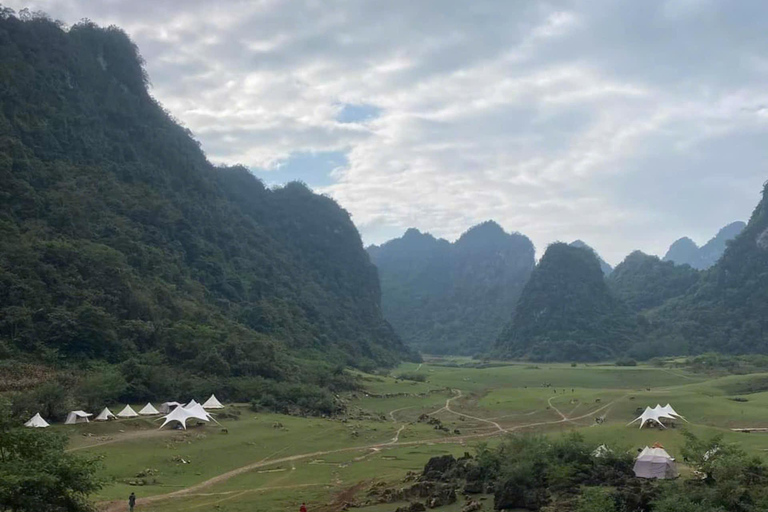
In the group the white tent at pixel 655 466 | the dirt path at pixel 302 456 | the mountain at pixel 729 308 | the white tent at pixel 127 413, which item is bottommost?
the dirt path at pixel 302 456

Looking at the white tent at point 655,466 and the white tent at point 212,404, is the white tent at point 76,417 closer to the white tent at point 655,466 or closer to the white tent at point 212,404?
the white tent at point 212,404

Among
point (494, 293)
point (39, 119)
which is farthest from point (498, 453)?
point (494, 293)

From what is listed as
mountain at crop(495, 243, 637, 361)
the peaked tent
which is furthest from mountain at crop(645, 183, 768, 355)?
the peaked tent

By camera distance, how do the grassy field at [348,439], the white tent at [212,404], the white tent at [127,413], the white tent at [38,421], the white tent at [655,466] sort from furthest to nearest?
the white tent at [212,404] → the white tent at [127,413] → the white tent at [38,421] → the grassy field at [348,439] → the white tent at [655,466]

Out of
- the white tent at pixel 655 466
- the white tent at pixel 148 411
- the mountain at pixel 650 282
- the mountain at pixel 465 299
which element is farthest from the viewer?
the mountain at pixel 465 299

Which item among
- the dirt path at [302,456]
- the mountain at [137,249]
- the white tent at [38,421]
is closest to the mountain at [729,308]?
the mountain at [137,249]

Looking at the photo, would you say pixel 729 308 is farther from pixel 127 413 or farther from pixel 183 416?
pixel 127 413
